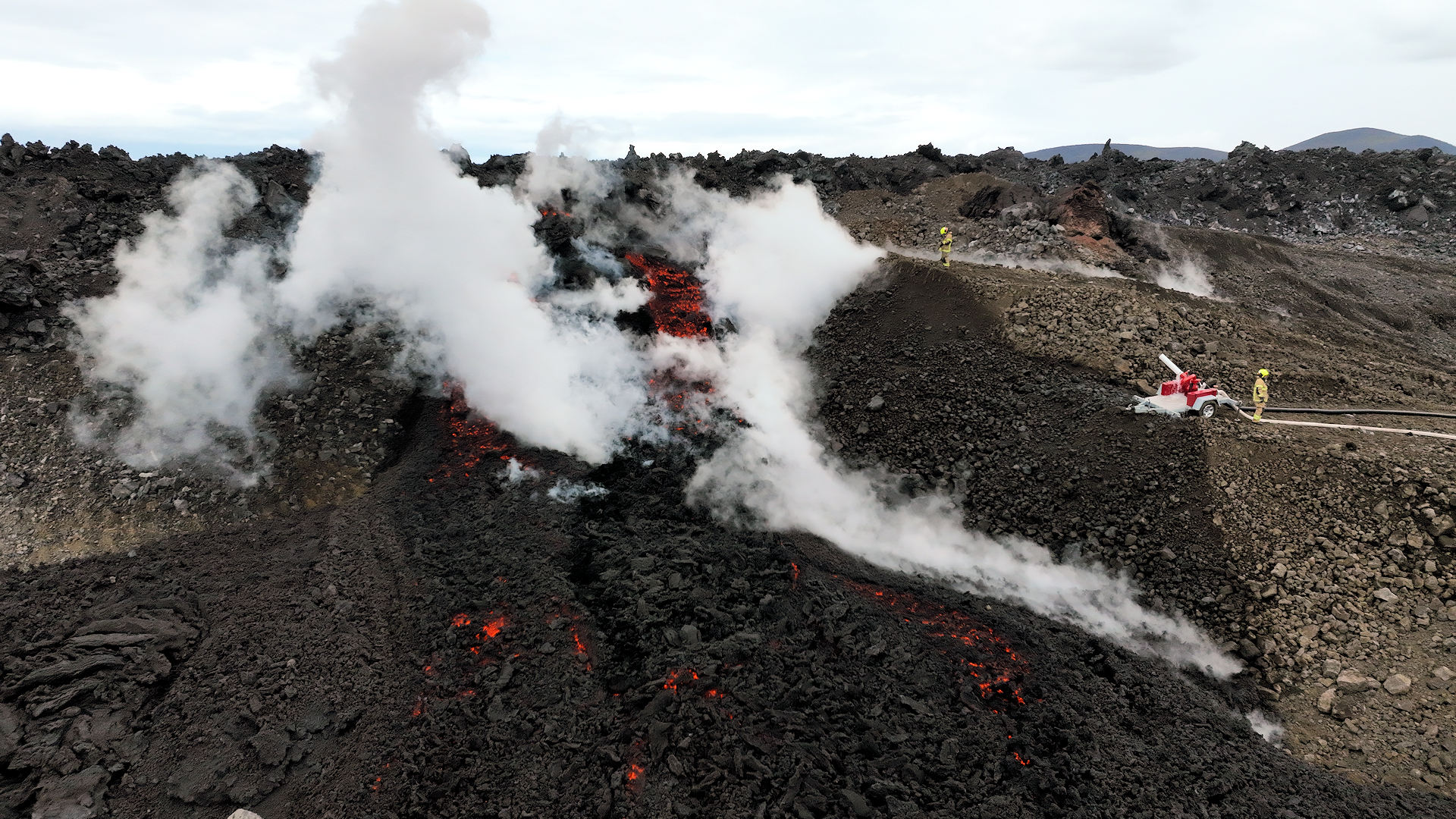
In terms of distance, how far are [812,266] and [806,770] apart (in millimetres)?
13646

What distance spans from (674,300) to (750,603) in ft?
36.1

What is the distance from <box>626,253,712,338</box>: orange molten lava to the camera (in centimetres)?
1706

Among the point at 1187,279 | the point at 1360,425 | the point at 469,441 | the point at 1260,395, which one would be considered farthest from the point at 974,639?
the point at 1187,279

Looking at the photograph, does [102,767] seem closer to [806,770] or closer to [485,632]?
[485,632]

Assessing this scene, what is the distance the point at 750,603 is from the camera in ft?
30.2

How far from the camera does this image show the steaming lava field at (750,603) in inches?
280

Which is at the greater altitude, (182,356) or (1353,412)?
(182,356)

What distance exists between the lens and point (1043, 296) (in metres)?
15.3

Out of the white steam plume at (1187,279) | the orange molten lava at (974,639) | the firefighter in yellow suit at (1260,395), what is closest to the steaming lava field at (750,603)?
the orange molten lava at (974,639)

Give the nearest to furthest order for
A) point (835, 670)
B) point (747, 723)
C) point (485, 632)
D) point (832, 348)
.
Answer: point (747, 723)
point (835, 670)
point (485, 632)
point (832, 348)

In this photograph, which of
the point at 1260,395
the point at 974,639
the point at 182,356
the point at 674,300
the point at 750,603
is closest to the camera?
the point at 974,639

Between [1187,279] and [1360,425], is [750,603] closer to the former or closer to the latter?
[1360,425]

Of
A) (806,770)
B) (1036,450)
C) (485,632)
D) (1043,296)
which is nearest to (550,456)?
(485,632)

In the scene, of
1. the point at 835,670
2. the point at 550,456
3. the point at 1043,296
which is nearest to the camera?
the point at 835,670
